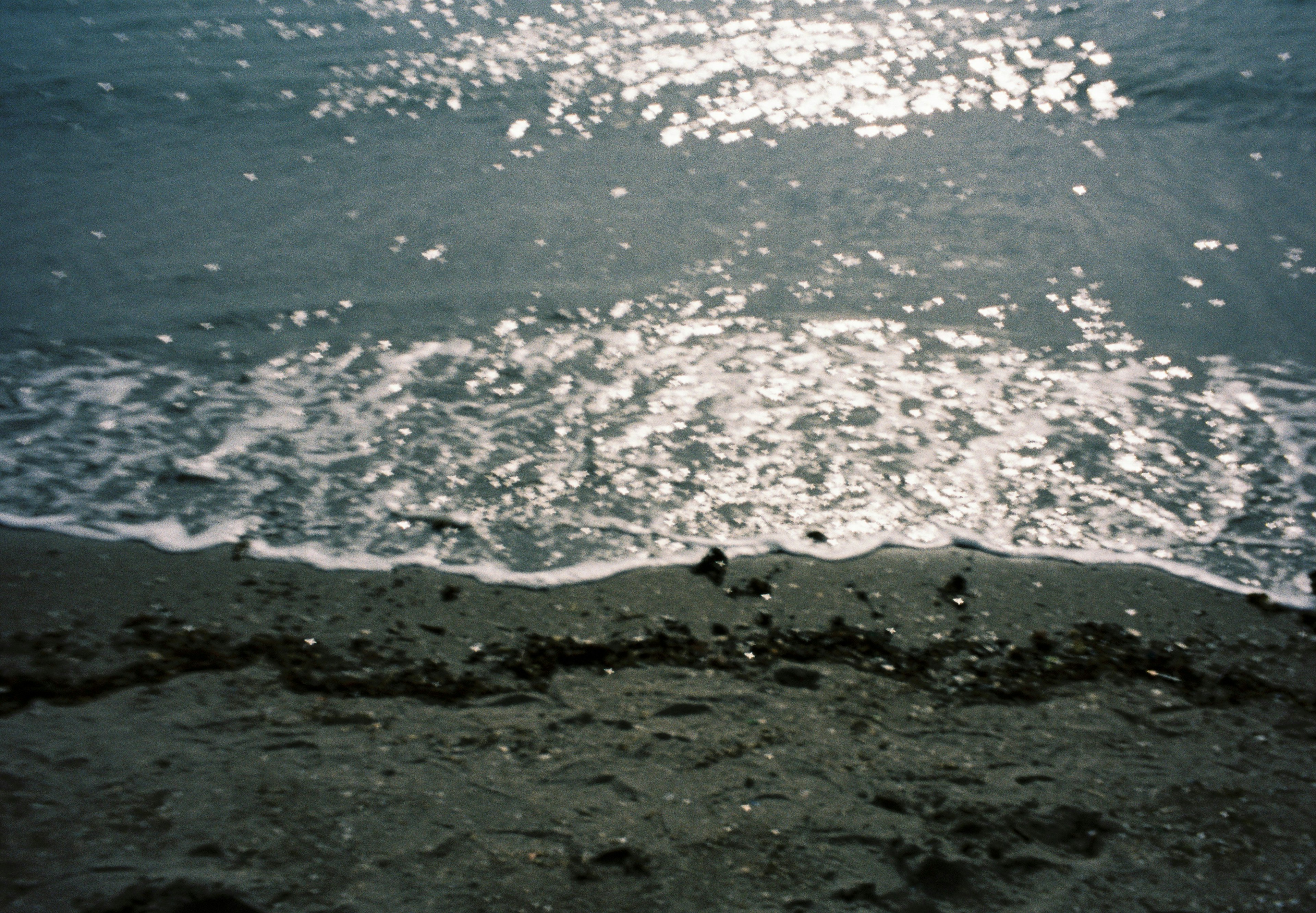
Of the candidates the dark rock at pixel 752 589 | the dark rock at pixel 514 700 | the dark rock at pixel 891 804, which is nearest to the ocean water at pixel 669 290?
the dark rock at pixel 752 589

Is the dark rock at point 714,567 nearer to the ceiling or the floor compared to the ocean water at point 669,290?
nearer to the floor

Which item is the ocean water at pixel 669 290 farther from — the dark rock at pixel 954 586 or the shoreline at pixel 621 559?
the dark rock at pixel 954 586

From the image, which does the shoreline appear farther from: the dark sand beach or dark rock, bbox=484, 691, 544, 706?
dark rock, bbox=484, 691, 544, 706

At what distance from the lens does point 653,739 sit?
190 centimetres

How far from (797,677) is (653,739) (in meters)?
0.36

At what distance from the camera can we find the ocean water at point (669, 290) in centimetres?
260

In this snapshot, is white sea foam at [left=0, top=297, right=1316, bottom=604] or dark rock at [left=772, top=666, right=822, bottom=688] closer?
dark rock at [left=772, top=666, right=822, bottom=688]

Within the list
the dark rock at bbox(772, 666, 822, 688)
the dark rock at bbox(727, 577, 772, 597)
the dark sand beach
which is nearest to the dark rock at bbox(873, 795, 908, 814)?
the dark sand beach

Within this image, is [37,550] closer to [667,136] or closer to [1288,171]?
[667,136]

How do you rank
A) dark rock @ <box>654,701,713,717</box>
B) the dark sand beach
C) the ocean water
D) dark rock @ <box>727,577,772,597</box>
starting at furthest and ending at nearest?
the ocean water < dark rock @ <box>727,577,772,597</box> < dark rock @ <box>654,701,713,717</box> < the dark sand beach

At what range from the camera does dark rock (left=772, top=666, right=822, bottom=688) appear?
205cm

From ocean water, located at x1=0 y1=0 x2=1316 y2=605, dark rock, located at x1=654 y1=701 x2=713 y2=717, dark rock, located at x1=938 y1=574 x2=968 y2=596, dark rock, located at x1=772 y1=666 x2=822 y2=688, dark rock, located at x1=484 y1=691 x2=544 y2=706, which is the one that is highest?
ocean water, located at x1=0 y1=0 x2=1316 y2=605

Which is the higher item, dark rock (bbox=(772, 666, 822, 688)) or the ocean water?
the ocean water

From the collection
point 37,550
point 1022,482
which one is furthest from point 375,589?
point 1022,482
